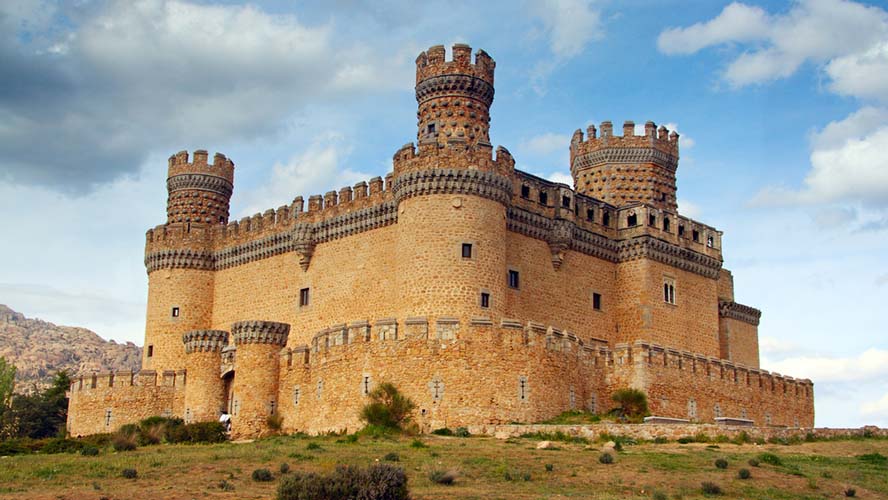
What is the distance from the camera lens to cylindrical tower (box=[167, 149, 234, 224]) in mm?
49469

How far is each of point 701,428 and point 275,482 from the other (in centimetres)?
1253

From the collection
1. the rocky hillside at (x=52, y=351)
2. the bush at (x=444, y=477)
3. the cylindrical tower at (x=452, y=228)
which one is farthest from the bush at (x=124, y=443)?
the rocky hillside at (x=52, y=351)

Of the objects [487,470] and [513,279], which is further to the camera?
[513,279]

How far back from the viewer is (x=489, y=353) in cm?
3241

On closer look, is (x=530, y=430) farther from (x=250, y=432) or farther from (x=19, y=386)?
(x=19, y=386)

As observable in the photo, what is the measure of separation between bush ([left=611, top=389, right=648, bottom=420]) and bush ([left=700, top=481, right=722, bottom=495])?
43.8ft

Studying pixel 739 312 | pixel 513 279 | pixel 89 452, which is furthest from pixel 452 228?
pixel 739 312

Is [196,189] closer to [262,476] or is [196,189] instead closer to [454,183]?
[454,183]

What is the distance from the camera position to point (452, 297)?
35.9 m

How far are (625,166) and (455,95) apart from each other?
11117 mm

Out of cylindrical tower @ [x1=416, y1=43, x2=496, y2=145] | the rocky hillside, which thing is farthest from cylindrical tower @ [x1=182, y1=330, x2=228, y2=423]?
the rocky hillside

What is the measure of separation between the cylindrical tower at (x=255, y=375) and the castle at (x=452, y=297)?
0.05 metres

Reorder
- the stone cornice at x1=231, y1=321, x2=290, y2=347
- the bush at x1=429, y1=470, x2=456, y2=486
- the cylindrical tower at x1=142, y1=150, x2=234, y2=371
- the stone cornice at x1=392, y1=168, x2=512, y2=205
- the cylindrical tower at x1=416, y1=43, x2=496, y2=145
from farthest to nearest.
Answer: the cylindrical tower at x1=142, y1=150, x2=234, y2=371 < the cylindrical tower at x1=416, y1=43, x2=496, y2=145 < the stone cornice at x1=231, y1=321, x2=290, y2=347 < the stone cornice at x1=392, y1=168, x2=512, y2=205 < the bush at x1=429, y1=470, x2=456, y2=486

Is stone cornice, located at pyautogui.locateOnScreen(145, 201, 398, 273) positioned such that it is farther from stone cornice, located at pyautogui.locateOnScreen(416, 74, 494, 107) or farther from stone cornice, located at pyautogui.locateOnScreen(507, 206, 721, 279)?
stone cornice, located at pyautogui.locateOnScreen(507, 206, 721, 279)
